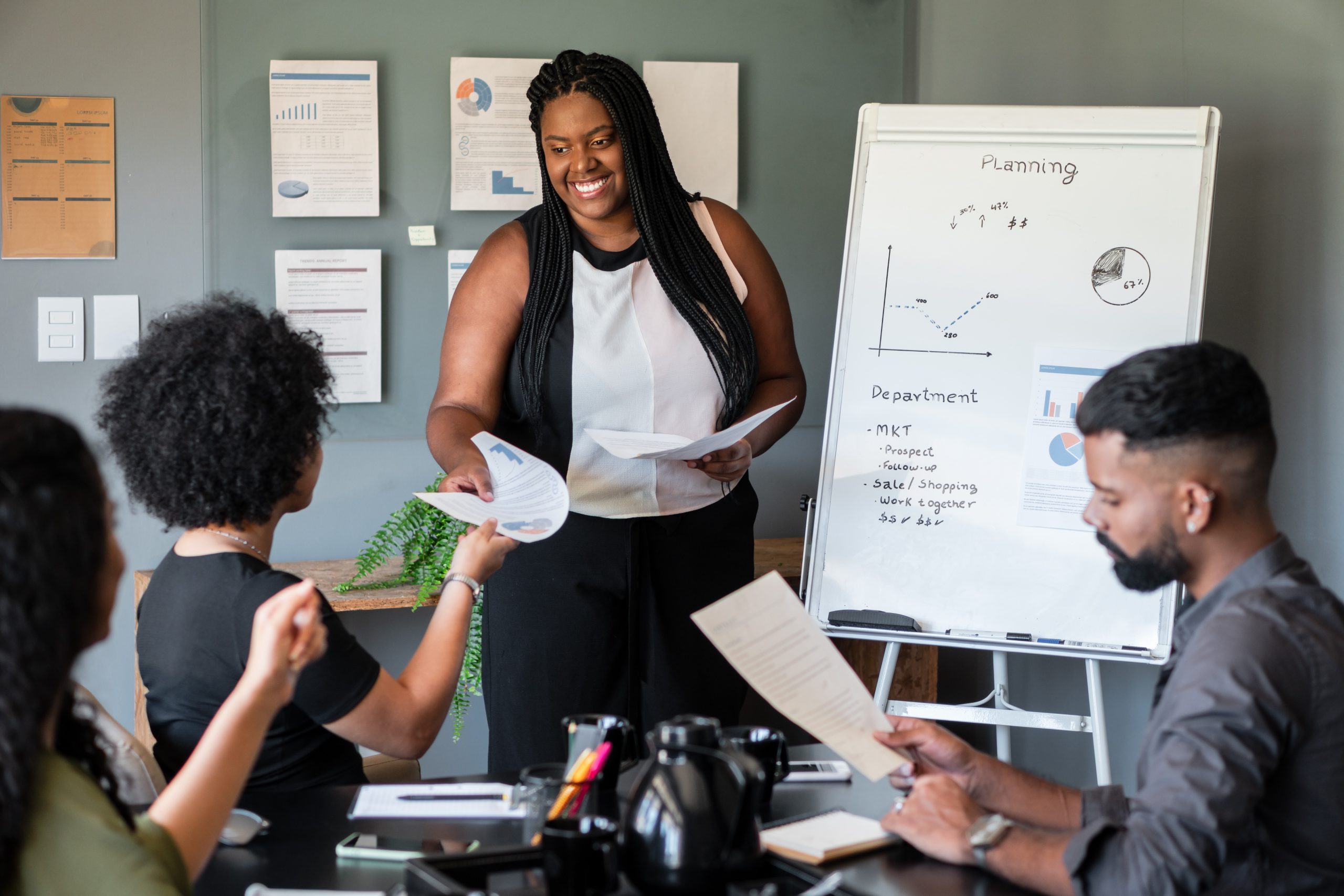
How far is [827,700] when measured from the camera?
51.9 inches

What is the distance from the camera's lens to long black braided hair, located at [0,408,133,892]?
0.83 metres

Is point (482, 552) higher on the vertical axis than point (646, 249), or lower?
lower

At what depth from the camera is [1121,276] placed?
2.34 meters

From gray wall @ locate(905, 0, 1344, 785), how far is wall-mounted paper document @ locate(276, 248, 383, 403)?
A: 1.87 m

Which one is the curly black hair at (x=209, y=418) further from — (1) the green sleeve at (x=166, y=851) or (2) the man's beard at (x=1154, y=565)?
(2) the man's beard at (x=1154, y=565)

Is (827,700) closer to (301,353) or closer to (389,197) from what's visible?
(301,353)

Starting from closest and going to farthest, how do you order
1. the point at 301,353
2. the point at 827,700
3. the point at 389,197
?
1. the point at 827,700
2. the point at 301,353
3. the point at 389,197

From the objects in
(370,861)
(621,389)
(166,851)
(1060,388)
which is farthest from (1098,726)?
(166,851)

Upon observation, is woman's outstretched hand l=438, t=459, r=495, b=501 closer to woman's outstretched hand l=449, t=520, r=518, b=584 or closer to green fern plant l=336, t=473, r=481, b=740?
woman's outstretched hand l=449, t=520, r=518, b=584

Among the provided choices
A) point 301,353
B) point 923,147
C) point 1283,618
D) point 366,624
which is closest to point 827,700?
point 1283,618

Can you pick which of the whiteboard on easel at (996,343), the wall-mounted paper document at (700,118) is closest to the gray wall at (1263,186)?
the whiteboard on easel at (996,343)

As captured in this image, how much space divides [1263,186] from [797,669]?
1754 millimetres

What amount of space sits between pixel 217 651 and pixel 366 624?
6.32 ft

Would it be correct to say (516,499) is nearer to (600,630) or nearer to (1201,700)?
(600,630)
